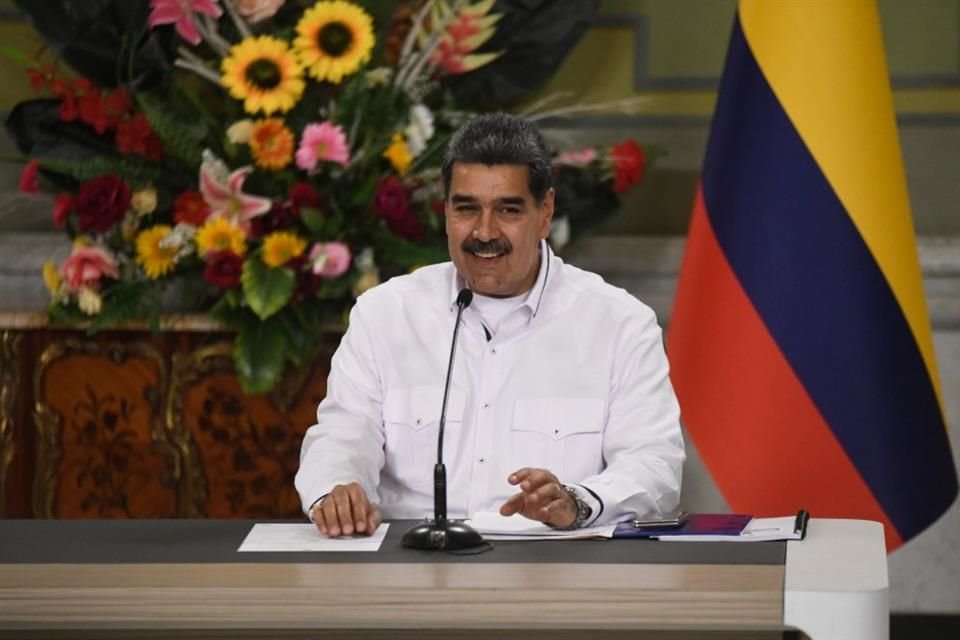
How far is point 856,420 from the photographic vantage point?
165 inches

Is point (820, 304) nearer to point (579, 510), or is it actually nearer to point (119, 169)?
point (579, 510)

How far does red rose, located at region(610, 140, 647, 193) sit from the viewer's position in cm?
475

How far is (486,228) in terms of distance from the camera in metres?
3.26

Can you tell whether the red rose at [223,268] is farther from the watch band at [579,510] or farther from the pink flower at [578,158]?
the watch band at [579,510]

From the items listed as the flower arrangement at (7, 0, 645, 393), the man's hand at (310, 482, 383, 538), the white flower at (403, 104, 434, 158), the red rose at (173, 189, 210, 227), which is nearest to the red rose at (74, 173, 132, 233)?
the flower arrangement at (7, 0, 645, 393)

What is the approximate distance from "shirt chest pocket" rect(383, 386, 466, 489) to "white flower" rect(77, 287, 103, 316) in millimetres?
1366

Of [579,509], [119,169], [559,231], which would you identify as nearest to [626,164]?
[559,231]

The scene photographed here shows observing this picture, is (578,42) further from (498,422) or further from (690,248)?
(498,422)

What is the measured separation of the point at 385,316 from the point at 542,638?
1.03 m

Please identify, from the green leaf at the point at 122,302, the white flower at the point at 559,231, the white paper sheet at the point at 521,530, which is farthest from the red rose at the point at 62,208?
the white paper sheet at the point at 521,530

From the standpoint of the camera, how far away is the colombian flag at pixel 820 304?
Result: 4199 millimetres

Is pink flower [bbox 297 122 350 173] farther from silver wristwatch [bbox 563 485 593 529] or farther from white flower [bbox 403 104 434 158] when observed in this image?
silver wristwatch [bbox 563 485 593 529]

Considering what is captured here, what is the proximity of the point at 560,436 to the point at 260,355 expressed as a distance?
1313 millimetres

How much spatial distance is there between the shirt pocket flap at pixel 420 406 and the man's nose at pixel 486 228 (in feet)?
0.97
